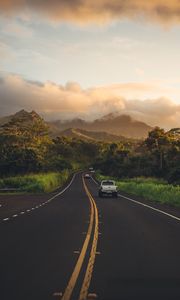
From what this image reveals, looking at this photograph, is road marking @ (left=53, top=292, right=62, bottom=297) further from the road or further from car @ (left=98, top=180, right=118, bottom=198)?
car @ (left=98, top=180, right=118, bottom=198)

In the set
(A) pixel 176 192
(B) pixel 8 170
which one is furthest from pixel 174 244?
(B) pixel 8 170

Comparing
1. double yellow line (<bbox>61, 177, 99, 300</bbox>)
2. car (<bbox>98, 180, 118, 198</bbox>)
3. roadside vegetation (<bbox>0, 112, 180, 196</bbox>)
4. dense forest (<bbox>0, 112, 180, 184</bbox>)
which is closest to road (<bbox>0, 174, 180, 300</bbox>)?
double yellow line (<bbox>61, 177, 99, 300</bbox>)

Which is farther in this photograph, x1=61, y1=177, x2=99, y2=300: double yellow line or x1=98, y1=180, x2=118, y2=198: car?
x1=98, y1=180, x2=118, y2=198: car

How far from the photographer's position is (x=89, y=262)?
1164cm

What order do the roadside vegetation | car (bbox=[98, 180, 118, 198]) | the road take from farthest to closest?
the roadside vegetation → car (bbox=[98, 180, 118, 198]) → the road

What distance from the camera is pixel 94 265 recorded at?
11.2 metres

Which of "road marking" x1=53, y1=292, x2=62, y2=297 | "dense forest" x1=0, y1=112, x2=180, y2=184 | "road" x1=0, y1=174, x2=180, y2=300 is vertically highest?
"dense forest" x1=0, y1=112, x2=180, y2=184

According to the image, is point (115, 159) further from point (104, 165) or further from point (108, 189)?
point (108, 189)

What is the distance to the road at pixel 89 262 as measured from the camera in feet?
28.2

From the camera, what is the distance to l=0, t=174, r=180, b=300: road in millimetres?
8594

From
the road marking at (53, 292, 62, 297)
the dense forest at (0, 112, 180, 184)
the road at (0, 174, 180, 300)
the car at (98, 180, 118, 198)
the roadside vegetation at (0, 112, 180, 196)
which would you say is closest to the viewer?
the road marking at (53, 292, 62, 297)

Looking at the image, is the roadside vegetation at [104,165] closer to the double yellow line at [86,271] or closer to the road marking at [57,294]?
the double yellow line at [86,271]

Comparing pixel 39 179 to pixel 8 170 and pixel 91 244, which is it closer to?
pixel 8 170

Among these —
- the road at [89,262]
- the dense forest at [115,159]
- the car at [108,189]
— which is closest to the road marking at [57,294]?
the road at [89,262]
